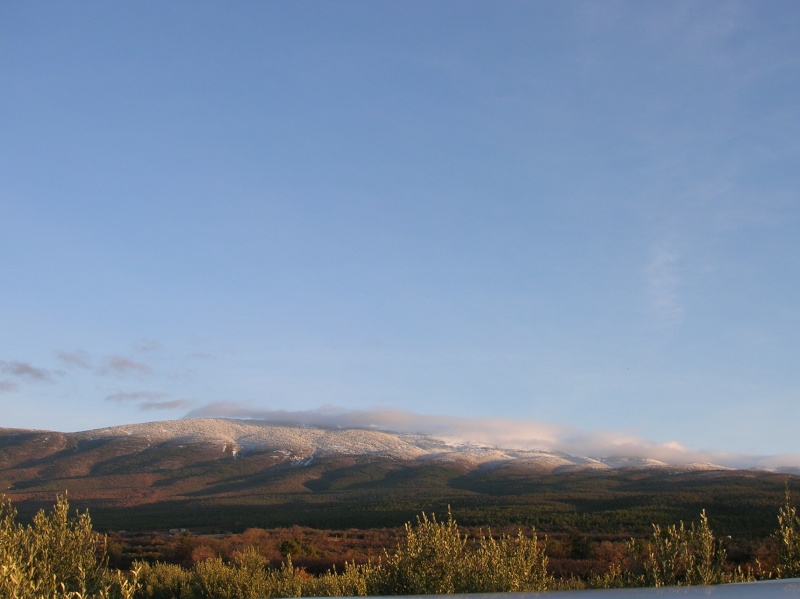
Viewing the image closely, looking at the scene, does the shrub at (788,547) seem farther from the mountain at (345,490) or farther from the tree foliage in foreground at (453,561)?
the mountain at (345,490)

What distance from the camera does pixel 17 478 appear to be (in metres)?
168

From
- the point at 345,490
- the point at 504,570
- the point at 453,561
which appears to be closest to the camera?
the point at 504,570

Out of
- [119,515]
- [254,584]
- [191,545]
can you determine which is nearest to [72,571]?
[254,584]

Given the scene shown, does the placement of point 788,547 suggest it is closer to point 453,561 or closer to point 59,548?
point 453,561

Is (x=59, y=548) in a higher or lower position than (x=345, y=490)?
higher

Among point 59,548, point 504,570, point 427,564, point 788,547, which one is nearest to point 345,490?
point 59,548

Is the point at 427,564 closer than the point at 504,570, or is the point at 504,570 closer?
the point at 504,570

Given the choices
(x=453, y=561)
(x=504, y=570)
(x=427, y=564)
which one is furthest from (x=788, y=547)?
(x=427, y=564)

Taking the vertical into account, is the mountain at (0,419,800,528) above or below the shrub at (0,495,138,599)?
below

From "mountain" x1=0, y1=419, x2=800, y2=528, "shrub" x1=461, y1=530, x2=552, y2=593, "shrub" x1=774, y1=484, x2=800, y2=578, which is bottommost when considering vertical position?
"mountain" x1=0, y1=419, x2=800, y2=528

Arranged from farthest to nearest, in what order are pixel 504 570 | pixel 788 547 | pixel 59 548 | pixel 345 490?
1. pixel 345 490
2. pixel 59 548
3. pixel 504 570
4. pixel 788 547

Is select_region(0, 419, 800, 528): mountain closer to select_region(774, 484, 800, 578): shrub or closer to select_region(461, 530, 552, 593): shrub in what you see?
select_region(461, 530, 552, 593): shrub

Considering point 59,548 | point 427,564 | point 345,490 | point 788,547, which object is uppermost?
point 788,547

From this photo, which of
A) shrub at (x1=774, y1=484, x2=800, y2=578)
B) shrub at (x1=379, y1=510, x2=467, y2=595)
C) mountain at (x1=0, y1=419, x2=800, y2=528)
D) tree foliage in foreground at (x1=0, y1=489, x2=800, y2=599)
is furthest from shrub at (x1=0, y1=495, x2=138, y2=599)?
mountain at (x1=0, y1=419, x2=800, y2=528)
